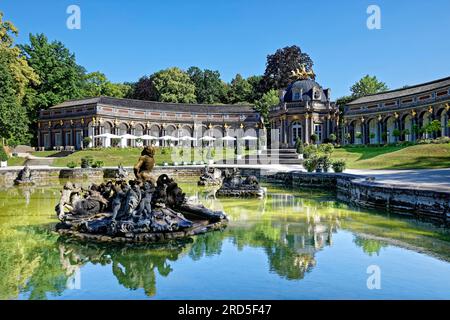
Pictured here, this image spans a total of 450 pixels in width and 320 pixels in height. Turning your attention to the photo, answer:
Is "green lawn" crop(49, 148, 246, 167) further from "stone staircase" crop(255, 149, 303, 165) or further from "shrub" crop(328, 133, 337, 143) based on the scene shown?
"shrub" crop(328, 133, 337, 143)

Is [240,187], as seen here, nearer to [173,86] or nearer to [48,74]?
[48,74]

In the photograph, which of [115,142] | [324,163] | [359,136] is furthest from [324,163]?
[115,142]

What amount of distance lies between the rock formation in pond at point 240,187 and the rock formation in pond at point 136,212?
5.80m

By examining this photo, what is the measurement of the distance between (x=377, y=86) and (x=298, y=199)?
5654 cm

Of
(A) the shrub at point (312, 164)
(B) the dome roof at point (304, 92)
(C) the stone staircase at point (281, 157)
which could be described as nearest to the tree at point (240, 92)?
(B) the dome roof at point (304, 92)

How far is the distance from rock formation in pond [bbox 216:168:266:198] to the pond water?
5249 millimetres

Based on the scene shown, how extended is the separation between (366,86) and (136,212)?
6244cm

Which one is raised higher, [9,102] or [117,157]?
[9,102]

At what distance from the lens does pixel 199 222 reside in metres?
10.1

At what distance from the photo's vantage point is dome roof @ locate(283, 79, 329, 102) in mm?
46969

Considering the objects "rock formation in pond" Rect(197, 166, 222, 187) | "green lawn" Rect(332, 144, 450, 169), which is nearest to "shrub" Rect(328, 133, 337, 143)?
"green lawn" Rect(332, 144, 450, 169)

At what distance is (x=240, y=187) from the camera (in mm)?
16531

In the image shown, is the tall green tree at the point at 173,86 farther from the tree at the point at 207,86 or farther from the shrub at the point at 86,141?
the shrub at the point at 86,141
